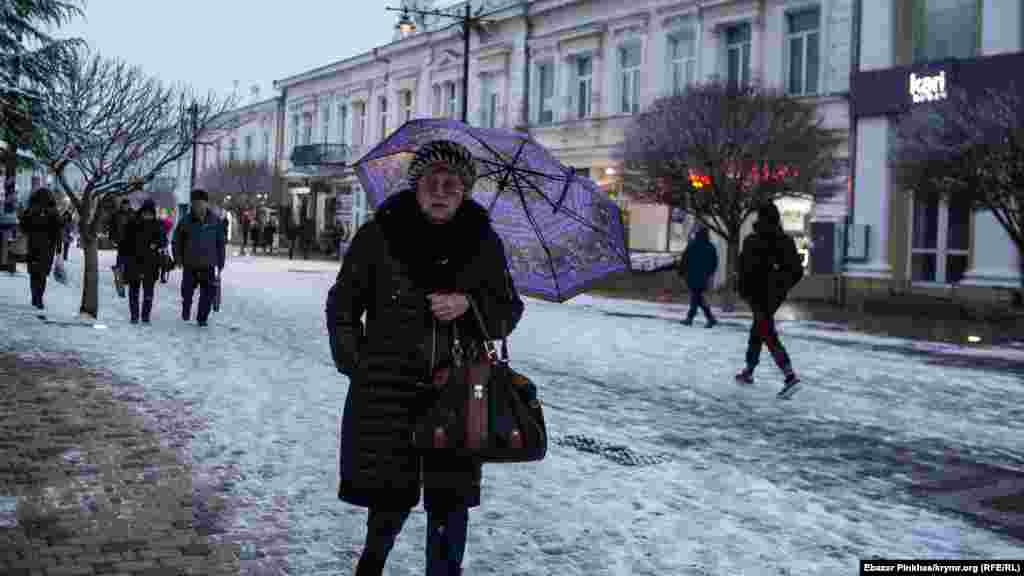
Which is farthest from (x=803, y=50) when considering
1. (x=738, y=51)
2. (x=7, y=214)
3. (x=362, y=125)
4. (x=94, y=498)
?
(x=362, y=125)

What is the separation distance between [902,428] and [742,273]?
8.10 ft

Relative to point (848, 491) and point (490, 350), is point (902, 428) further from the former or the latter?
point (490, 350)

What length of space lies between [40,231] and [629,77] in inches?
855

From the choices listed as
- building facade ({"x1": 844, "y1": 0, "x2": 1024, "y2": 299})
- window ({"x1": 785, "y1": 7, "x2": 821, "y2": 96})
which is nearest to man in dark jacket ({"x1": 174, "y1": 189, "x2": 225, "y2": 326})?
building facade ({"x1": 844, "y1": 0, "x2": 1024, "y2": 299})

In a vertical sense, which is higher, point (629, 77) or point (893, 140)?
point (629, 77)

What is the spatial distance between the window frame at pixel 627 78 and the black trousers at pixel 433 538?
2988 centimetres

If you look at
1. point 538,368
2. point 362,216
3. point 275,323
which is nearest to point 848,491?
point 538,368

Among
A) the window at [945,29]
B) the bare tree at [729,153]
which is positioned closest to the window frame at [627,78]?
the window at [945,29]

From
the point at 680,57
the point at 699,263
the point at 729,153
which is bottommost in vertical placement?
the point at 699,263

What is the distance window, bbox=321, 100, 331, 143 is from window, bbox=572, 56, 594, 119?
21926 mm

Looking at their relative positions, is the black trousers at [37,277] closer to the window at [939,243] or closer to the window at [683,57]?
the window at [939,243]

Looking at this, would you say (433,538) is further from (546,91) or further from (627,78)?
(546,91)

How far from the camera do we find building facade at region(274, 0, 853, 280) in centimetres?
2720

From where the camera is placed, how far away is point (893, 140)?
22.3 metres
